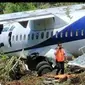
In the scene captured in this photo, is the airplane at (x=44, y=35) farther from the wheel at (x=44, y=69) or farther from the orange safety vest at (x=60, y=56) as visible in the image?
the orange safety vest at (x=60, y=56)

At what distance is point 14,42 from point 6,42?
74 centimetres

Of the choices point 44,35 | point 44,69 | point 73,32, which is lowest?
point 44,69

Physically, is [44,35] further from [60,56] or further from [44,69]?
[60,56]

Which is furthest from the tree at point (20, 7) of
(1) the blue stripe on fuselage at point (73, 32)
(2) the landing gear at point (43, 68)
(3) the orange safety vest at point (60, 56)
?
(3) the orange safety vest at point (60, 56)

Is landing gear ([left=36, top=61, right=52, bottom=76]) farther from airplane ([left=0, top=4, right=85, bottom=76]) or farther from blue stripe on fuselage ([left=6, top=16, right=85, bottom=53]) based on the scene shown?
blue stripe on fuselage ([left=6, top=16, right=85, bottom=53])

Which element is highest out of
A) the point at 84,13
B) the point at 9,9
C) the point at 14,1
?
the point at 14,1

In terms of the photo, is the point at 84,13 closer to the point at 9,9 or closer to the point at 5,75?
the point at 5,75

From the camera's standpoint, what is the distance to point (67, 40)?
53.9 ft

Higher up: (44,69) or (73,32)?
(73,32)

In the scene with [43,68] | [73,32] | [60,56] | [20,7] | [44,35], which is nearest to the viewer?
[60,56]

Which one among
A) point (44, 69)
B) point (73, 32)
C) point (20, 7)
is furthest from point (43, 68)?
point (20, 7)

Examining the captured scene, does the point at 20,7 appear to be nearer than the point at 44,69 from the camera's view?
No

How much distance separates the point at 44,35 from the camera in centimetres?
1778

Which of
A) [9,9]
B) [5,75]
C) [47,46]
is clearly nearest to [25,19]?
[47,46]
